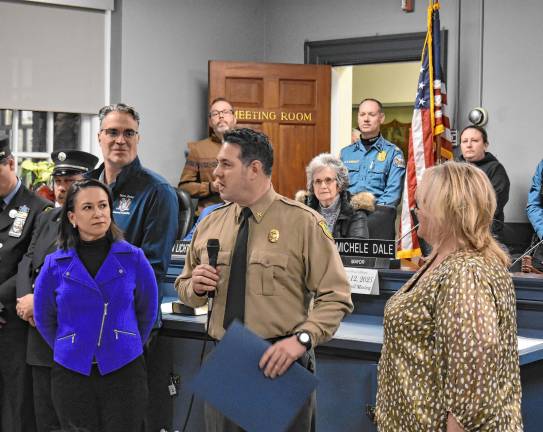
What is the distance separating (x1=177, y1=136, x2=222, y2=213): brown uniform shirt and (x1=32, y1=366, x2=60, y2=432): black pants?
3.38m

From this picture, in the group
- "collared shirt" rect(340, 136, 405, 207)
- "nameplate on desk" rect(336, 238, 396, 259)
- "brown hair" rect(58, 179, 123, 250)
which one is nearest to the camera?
"brown hair" rect(58, 179, 123, 250)

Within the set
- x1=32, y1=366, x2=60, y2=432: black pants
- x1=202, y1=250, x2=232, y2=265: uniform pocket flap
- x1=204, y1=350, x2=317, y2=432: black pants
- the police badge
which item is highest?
the police badge

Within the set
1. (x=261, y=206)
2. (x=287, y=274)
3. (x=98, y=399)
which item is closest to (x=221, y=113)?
(x=98, y=399)

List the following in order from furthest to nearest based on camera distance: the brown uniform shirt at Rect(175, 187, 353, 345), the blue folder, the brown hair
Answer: the brown hair → the brown uniform shirt at Rect(175, 187, 353, 345) → the blue folder

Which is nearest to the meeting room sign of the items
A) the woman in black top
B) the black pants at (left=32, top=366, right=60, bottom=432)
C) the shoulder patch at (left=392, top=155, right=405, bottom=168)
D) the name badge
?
the shoulder patch at (left=392, top=155, right=405, bottom=168)

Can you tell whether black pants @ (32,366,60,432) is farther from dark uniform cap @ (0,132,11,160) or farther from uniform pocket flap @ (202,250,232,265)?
uniform pocket flap @ (202,250,232,265)

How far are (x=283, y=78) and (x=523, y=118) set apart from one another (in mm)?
1826

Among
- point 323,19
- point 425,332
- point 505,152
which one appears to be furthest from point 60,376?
point 323,19

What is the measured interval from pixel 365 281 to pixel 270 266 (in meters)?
1.24

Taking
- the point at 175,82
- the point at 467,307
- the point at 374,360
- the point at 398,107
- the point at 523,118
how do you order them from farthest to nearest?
the point at 398,107 < the point at 175,82 < the point at 523,118 < the point at 374,360 < the point at 467,307

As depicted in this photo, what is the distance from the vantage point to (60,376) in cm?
295

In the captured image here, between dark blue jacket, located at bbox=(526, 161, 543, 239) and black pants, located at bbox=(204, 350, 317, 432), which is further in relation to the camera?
dark blue jacket, located at bbox=(526, 161, 543, 239)

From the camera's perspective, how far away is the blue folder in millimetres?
2305

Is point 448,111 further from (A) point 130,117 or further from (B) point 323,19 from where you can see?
(A) point 130,117
